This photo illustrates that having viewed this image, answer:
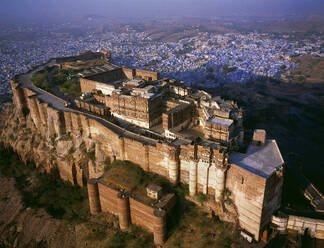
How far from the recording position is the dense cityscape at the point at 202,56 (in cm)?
8169

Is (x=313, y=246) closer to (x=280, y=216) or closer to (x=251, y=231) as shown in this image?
(x=280, y=216)

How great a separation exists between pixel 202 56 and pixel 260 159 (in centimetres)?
8577

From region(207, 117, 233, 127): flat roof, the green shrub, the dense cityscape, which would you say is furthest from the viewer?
Answer: the dense cityscape

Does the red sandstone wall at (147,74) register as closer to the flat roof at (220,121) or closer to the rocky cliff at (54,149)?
the rocky cliff at (54,149)

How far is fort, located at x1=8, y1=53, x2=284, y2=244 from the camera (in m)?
21.8

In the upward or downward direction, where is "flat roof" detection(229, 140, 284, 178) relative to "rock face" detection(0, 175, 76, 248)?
upward

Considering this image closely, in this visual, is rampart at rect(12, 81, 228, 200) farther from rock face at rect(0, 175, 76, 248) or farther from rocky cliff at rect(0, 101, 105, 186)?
rock face at rect(0, 175, 76, 248)

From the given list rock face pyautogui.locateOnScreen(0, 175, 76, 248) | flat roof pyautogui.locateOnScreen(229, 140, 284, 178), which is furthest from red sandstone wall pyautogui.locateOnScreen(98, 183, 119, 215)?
flat roof pyautogui.locateOnScreen(229, 140, 284, 178)

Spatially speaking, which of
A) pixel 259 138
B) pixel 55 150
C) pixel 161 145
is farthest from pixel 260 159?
pixel 55 150

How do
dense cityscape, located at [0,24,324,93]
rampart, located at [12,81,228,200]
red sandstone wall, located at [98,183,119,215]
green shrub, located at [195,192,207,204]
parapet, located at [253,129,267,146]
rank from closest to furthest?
green shrub, located at [195,192,207,204] < rampart, located at [12,81,228,200] < red sandstone wall, located at [98,183,119,215] < parapet, located at [253,129,267,146] < dense cityscape, located at [0,24,324,93]

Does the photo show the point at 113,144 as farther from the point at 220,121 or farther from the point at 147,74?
the point at 147,74

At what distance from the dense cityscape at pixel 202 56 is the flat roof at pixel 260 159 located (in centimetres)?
5080

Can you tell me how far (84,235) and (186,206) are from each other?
9.71m

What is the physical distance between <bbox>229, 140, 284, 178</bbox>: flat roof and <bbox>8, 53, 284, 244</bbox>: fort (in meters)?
0.08
